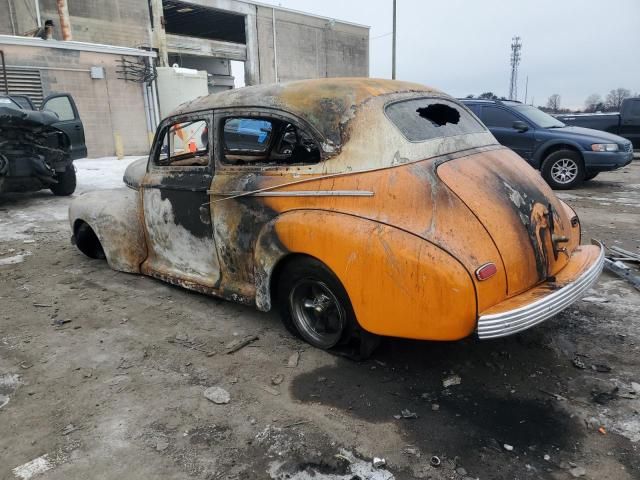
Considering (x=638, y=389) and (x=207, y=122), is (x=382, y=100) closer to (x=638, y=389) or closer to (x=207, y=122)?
(x=207, y=122)

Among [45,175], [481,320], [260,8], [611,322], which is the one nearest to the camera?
[481,320]

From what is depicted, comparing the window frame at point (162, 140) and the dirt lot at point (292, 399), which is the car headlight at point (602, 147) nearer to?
the dirt lot at point (292, 399)

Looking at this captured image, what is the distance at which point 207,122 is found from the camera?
3.84 metres

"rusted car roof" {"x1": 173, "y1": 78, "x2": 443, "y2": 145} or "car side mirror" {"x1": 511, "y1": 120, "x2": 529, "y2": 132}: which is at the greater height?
"rusted car roof" {"x1": 173, "y1": 78, "x2": 443, "y2": 145}

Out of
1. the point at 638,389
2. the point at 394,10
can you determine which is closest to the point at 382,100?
the point at 638,389

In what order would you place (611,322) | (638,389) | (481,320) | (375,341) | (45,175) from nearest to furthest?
1. (481,320)
2. (638,389)
3. (375,341)
4. (611,322)
5. (45,175)

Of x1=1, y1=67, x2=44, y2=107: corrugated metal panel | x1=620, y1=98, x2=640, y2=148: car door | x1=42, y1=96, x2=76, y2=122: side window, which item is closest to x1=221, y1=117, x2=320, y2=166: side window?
x1=42, y1=96, x2=76, y2=122: side window

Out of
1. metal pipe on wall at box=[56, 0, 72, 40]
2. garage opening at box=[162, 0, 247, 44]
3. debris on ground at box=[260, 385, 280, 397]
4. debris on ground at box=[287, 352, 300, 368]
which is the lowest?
debris on ground at box=[260, 385, 280, 397]

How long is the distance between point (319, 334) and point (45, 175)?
7.37 metres

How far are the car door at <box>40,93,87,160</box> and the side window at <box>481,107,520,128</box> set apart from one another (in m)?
8.78

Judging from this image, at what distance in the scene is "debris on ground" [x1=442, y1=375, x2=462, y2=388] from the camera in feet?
9.84

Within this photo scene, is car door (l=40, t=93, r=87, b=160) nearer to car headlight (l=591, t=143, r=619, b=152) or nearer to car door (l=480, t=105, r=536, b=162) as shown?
car door (l=480, t=105, r=536, b=162)

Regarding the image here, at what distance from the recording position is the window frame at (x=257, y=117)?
10.5ft

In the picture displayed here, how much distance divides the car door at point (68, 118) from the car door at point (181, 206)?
6.79m
